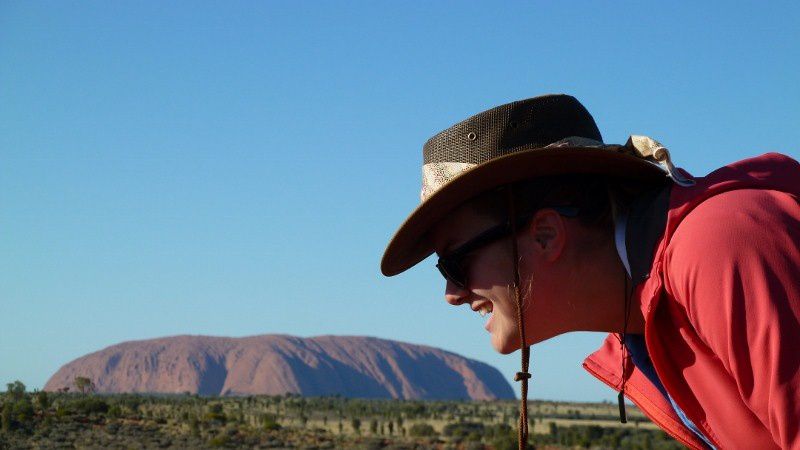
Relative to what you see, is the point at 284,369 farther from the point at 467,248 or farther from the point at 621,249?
the point at 621,249

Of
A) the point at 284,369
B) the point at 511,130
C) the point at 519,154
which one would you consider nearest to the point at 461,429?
the point at 511,130

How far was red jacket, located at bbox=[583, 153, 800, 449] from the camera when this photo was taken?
67.7 inches

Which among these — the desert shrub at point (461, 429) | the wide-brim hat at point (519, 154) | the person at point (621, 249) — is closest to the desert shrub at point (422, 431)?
the desert shrub at point (461, 429)

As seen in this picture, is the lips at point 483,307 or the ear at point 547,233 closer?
the ear at point 547,233

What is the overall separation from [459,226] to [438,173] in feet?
0.44

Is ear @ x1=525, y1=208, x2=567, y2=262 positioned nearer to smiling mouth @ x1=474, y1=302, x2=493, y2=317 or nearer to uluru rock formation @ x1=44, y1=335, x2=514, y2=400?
smiling mouth @ x1=474, y1=302, x2=493, y2=317

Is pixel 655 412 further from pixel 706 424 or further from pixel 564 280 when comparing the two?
pixel 564 280

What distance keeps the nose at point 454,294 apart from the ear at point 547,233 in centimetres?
22

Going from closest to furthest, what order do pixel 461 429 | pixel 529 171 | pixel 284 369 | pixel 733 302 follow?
pixel 733 302
pixel 529 171
pixel 461 429
pixel 284 369

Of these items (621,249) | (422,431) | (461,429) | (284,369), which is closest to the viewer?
(621,249)

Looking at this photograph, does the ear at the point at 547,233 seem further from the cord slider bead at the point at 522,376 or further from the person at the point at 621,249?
the cord slider bead at the point at 522,376

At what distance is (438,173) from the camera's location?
2.43 meters

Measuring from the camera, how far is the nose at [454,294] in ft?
8.00

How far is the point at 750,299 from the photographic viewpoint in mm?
1757
